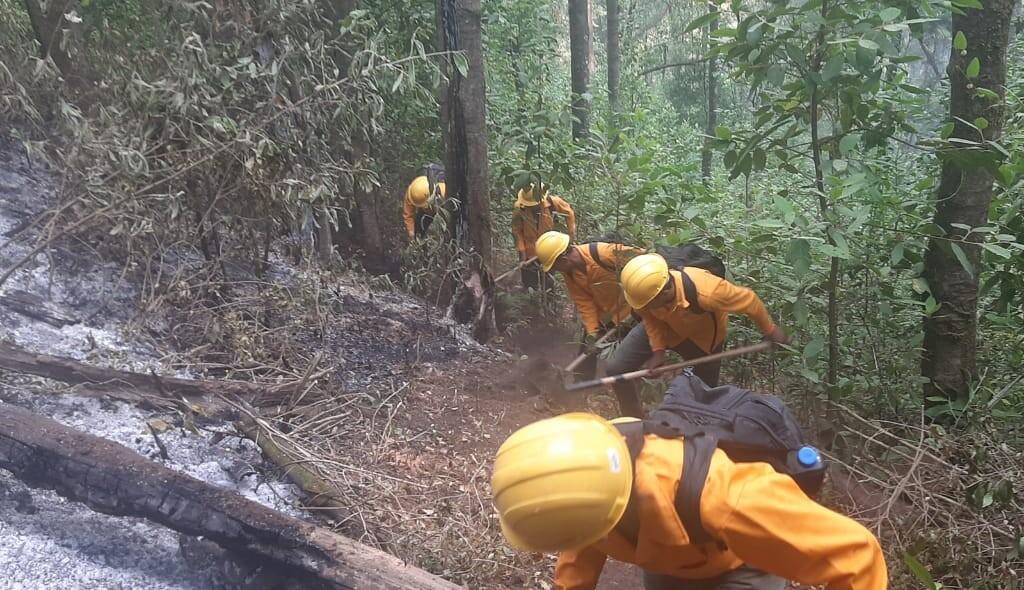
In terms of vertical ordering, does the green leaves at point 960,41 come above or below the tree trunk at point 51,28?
below

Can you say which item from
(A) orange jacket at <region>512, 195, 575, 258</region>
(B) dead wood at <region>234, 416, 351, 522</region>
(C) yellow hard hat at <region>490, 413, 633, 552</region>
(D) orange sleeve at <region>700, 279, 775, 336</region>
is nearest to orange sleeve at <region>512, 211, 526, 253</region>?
(A) orange jacket at <region>512, 195, 575, 258</region>

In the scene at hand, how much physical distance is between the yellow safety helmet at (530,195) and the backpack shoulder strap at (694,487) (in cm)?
440

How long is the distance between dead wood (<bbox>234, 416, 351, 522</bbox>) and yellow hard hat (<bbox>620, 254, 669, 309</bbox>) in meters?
1.91

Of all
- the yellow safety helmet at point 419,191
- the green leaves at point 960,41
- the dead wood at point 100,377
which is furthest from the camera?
the yellow safety helmet at point 419,191

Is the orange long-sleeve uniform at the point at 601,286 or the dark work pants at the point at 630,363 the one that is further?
the orange long-sleeve uniform at the point at 601,286

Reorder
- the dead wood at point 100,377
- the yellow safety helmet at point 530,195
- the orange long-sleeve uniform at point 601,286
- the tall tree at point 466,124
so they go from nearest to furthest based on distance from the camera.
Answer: the dead wood at point 100,377
the orange long-sleeve uniform at point 601,286
the tall tree at point 466,124
the yellow safety helmet at point 530,195

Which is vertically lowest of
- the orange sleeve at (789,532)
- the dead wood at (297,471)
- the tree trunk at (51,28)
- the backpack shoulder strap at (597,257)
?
the dead wood at (297,471)

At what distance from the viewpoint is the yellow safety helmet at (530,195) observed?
610 cm

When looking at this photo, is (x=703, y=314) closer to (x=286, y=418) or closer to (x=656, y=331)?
(x=656, y=331)

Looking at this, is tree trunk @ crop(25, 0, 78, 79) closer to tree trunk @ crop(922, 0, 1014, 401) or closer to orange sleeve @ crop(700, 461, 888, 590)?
orange sleeve @ crop(700, 461, 888, 590)

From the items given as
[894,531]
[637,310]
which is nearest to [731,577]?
[894,531]

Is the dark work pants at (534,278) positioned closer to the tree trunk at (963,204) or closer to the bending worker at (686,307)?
the bending worker at (686,307)

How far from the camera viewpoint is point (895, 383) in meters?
4.06

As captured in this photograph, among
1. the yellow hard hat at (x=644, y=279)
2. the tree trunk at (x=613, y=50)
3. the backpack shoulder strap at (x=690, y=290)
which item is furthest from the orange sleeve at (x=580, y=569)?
the tree trunk at (x=613, y=50)
